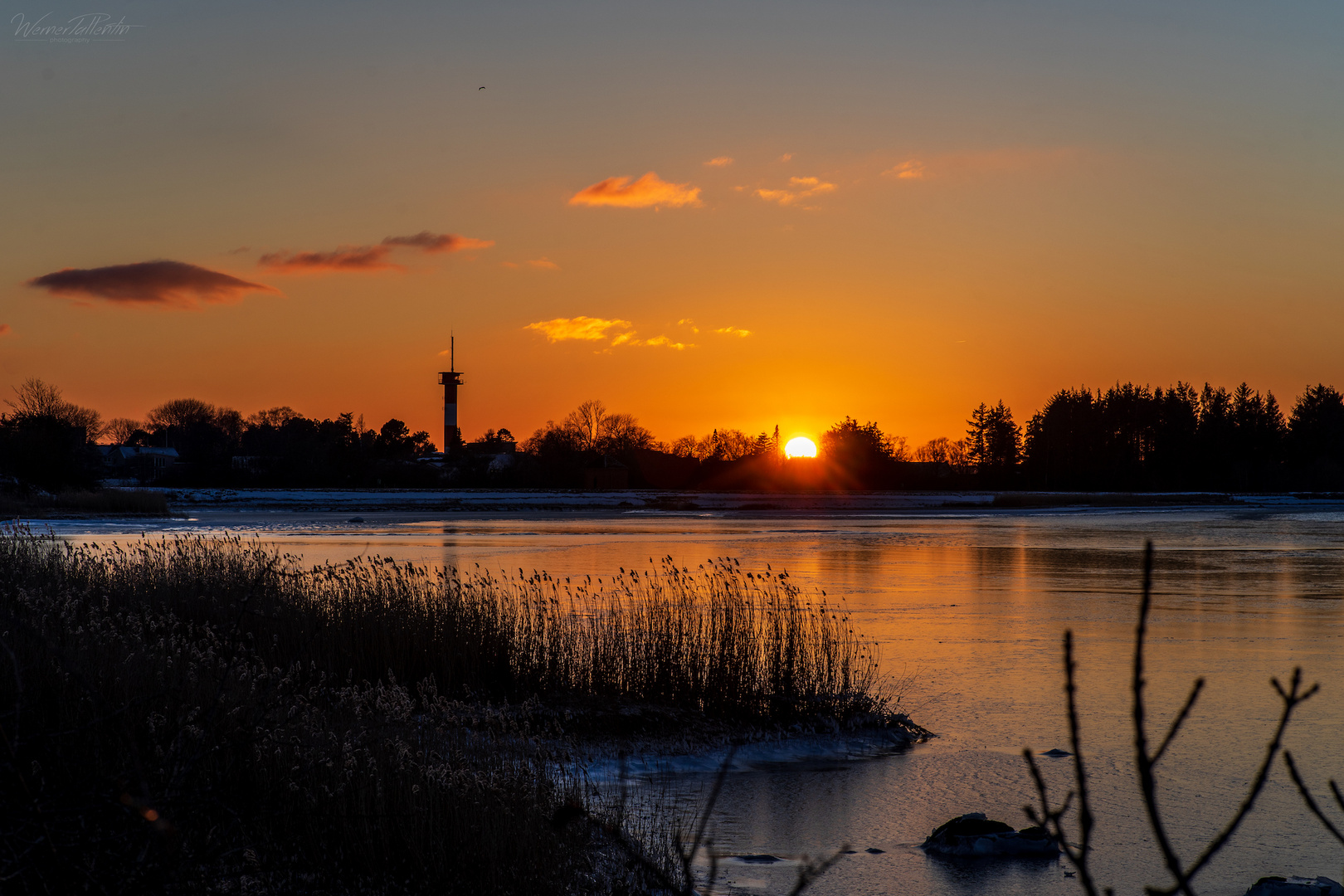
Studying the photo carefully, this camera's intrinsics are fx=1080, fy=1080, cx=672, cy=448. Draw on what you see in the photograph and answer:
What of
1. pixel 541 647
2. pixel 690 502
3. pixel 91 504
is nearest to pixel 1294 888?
pixel 541 647

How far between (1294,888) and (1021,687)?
20.9 feet

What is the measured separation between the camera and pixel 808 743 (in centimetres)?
1131

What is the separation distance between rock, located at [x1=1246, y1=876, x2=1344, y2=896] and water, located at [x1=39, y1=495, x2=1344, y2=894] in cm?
20

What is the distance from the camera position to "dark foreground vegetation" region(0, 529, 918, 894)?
4.29 m

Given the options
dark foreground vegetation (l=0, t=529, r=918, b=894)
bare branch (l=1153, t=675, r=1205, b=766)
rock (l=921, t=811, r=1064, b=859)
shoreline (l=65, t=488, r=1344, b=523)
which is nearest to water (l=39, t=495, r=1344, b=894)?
rock (l=921, t=811, r=1064, b=859)

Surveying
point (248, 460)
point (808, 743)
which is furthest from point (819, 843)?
point (248, 460)

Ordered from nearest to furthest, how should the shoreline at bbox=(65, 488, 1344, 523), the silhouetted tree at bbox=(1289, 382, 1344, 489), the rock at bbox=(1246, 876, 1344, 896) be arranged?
A: the rock at bbox=(1246, 876, 1344, 896) → the shoreline at bbox=(65, 488, 1344, 523) → the silhouetted tree at bbox=(1289, 382, 1344, 489)

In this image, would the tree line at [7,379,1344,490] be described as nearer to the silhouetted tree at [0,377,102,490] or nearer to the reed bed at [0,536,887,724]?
the silhouetted tree at [0,377,102,490]

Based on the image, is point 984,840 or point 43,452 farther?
point 43,452

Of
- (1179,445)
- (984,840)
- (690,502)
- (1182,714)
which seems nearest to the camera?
(1182,714)

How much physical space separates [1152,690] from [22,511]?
5284 cm

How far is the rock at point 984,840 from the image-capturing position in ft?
26.1

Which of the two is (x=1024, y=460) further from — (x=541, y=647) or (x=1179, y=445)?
(x=541, y=647)

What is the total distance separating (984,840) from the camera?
8008mm
